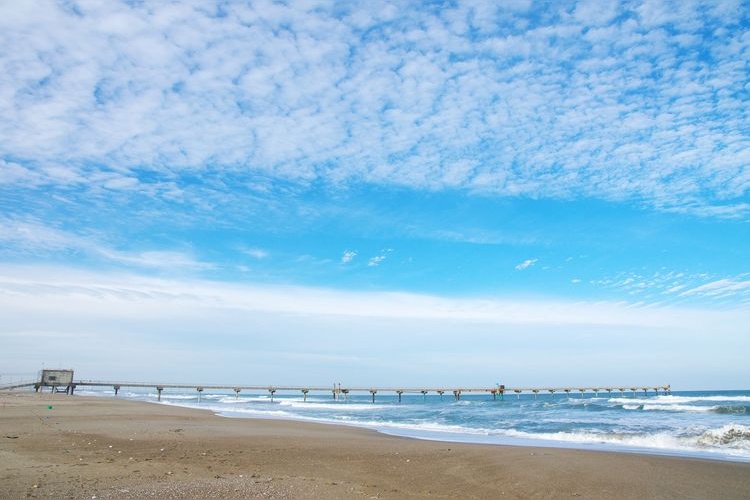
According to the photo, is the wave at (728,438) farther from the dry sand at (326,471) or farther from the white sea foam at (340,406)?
the white sea foam at (340,406)

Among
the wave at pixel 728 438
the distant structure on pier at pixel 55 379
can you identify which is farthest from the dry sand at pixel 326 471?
the distant structure on pier at pixel 55 379

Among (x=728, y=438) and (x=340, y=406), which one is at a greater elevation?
(x=728, y=438)

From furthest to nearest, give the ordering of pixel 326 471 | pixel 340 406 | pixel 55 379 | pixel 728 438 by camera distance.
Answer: pixel 55 379 < pixel 340 406 < pixel 728 438 < pixel 326 471

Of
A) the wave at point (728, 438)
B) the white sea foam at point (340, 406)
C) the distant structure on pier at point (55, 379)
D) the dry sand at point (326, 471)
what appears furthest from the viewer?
the distant structure on pier at point (55, 379)

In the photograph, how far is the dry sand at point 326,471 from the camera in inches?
332

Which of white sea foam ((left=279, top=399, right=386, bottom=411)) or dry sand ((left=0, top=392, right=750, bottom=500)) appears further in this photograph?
white sea foam ((left=279, top=399, right=386, bottom=411))

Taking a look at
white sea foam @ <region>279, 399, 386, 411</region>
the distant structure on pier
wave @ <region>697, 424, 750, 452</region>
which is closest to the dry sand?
wave @ <region>697, 424, 750, 452</region>

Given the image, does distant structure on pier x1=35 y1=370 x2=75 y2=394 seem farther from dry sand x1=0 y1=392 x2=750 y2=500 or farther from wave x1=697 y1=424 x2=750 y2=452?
wave x1=697 y1=424 x2=750 y2=452

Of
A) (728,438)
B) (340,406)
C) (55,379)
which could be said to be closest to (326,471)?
(728,438)

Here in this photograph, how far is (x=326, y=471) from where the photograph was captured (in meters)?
10.8

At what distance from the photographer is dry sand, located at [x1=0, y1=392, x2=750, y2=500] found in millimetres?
8445

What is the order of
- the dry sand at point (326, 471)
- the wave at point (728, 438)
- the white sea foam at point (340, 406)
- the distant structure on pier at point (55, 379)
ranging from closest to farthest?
the dry sand at point (326, 471) → the wave at point (728, 438) → the white sea foam at point (340, 406) → the distant structure on pier at point (55, 379)

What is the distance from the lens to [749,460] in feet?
46.0

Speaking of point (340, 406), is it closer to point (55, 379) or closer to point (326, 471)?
point (55, 379)
